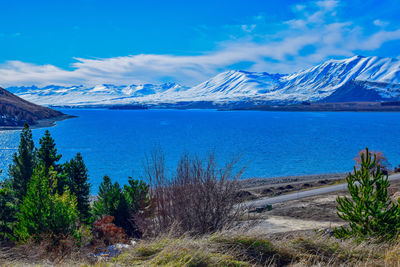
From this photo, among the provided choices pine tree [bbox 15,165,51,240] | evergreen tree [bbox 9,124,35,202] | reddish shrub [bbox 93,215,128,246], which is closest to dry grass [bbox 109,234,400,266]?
pine tree [bbox 15,165,51,240]

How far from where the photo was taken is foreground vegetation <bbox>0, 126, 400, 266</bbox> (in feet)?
18.6

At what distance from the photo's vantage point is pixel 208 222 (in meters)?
13.0

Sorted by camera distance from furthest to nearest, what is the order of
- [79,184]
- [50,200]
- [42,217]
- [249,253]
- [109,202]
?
[79,184], [109,202], [50,200], [42,217], [249,253]

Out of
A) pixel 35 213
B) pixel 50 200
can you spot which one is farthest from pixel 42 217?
pixel 50 200

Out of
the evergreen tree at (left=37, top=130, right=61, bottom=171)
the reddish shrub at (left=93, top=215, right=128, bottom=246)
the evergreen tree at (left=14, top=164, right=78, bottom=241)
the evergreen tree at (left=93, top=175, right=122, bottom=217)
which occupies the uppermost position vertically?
the evergreen tree at (left=37, top=130, right=61, bottom=171)

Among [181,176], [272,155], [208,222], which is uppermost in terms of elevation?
[181,176]

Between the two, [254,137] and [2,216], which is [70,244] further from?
[254,137]

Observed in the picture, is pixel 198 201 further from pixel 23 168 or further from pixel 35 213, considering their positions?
pixel 23 168

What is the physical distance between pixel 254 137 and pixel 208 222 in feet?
319

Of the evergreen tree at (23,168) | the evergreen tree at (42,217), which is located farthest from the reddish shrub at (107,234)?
the evergreen tree at (23,168)

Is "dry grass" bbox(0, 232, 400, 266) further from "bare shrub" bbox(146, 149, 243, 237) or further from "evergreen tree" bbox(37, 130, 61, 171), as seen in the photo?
"evergreen tree" bbox(37, 130, 61, 171)

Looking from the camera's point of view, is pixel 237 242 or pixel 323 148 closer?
pixel 237 242

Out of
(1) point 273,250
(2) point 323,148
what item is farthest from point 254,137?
(1) point 273,250

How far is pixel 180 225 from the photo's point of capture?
12.9 metres
